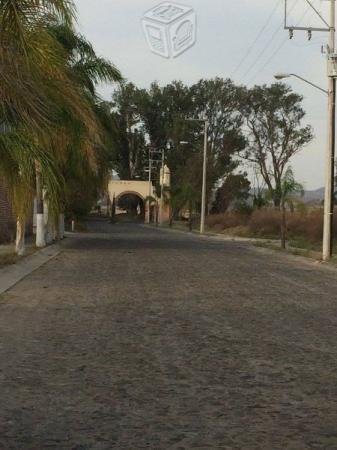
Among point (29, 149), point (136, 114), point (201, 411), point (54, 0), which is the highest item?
point (136, 114)

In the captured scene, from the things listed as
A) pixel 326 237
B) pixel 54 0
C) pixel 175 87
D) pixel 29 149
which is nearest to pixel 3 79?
pixel 54 0

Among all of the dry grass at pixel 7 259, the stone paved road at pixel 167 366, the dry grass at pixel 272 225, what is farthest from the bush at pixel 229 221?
the stone paved road at pixel 167 366

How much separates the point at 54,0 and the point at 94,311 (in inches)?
216

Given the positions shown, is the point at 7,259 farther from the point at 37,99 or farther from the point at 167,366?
the point at 167,366

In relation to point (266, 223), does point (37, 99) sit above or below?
above

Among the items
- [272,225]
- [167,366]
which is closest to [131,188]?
[272,225]

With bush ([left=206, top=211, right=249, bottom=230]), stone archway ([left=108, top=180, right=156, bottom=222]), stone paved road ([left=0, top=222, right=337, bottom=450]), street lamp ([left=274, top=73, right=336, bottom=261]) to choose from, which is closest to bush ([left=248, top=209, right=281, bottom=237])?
bush ([left=206, top=211, right=249, bottom=230])

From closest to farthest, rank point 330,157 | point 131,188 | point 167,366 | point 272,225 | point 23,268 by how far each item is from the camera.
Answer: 1. point 167,366
2. point 23,268
3. point 330,157
4. point 272,225
5. point 131,188

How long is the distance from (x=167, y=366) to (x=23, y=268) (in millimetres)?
11845

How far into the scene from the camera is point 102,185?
32.2m

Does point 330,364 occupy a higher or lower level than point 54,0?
lower

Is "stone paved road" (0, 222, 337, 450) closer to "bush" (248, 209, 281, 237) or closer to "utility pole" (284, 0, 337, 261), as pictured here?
"utility pole" (284, 0, 337, 261)

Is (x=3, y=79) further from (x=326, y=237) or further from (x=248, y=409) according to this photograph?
(x=326, y=237)

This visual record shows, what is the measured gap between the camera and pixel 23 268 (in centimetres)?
1880
